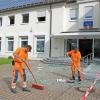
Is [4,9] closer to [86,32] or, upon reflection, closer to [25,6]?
[25,6]

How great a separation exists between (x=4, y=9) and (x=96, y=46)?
1374 centimetres

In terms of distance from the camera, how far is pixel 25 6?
31.1 m

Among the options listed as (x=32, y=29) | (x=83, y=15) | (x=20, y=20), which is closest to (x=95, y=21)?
(x=83, y=15)

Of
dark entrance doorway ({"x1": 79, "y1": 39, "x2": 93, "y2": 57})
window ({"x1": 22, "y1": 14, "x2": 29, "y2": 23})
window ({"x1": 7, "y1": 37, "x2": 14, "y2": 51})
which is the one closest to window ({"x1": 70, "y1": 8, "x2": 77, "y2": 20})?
dark entrance doorway ({"x1": 79, "y1": 39, "x2": 93, "y2": 57})

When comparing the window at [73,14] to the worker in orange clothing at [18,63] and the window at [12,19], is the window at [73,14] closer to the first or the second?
the window at [12,19]

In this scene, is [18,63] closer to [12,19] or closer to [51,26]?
[51,26]

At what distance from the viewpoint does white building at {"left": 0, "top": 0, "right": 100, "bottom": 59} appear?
85.0 feet

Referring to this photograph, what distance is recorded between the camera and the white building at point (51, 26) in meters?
25.9

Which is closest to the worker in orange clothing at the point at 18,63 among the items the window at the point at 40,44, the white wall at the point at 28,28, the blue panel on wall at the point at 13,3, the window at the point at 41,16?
the white wall at the point at 28,28

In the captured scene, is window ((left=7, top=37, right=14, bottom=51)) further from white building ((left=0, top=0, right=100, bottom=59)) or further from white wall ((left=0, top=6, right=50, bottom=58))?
white wall ((left=0, top=6, right=50, bottom=58))

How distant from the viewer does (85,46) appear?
26.6m

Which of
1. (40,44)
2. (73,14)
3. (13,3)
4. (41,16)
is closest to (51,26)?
(41,16)

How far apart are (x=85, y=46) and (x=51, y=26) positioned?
14.8ft

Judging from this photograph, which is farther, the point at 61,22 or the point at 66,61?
the point at 61,22
